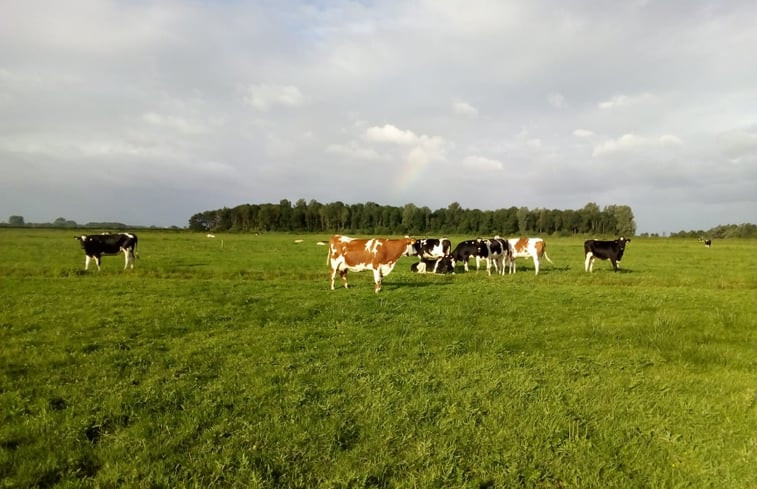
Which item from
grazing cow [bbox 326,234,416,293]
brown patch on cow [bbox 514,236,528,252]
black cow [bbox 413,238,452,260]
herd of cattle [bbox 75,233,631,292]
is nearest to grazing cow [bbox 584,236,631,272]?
herd of cattle [bbox 75,233,631,292]

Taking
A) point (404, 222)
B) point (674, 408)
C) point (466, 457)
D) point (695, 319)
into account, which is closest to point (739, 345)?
point (695, 319)

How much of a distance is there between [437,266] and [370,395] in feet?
70.9

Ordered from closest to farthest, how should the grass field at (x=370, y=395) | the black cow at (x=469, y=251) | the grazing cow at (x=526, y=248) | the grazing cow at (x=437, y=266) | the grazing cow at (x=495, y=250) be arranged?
the grass field at (x=370, y=395) < the grazing cow at (x=495, y=250) < the grazing cow at (x=437, y=266) < the black cow at (x=469, y=251) < the grazing cow at (x=526, y=248)

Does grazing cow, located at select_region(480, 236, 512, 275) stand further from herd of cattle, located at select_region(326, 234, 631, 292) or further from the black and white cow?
the black and white cow

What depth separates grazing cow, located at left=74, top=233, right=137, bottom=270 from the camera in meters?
25.5

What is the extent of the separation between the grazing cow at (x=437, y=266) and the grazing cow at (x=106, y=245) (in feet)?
57.1

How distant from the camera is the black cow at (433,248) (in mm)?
31422

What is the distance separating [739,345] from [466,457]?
941 cm

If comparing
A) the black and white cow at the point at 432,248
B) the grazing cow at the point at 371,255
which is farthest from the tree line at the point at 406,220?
the grazing cow at the point at 371,255

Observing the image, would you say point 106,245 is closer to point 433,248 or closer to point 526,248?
point 433,248

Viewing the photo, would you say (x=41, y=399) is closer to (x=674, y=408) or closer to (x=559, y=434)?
(x=559, y=434)

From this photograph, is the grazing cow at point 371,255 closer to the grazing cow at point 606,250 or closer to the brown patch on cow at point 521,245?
the brown patch on cow at point 521,245

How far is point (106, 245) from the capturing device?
26359mm

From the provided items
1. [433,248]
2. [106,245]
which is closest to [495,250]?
[433,248]
